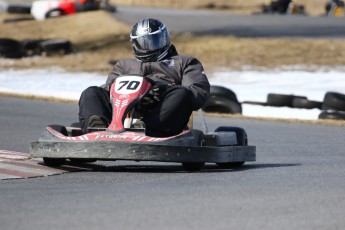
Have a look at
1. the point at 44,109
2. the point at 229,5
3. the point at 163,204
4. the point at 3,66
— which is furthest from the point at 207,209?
the point at 229,5

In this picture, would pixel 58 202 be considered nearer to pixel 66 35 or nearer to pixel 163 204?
pixel 163 204

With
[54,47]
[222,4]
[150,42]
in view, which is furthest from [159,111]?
[222,4]

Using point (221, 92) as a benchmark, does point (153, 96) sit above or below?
above

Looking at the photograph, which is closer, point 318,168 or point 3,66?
point 318,168

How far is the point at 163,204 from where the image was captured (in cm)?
607

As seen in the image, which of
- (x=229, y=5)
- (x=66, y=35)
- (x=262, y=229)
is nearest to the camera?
(x=262, y=229)

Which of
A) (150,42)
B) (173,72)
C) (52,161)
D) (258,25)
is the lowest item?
(258,25)

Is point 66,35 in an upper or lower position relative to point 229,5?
upper

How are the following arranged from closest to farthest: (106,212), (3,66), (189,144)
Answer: (106,212)
(189,144)
(3,66)

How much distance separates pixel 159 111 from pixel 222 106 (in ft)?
23.1

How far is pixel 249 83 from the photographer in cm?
2048

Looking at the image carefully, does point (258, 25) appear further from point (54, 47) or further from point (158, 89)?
point (158, 89)

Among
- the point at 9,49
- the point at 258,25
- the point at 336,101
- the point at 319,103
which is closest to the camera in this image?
the point at 336,101

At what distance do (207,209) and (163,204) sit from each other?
0.29m
